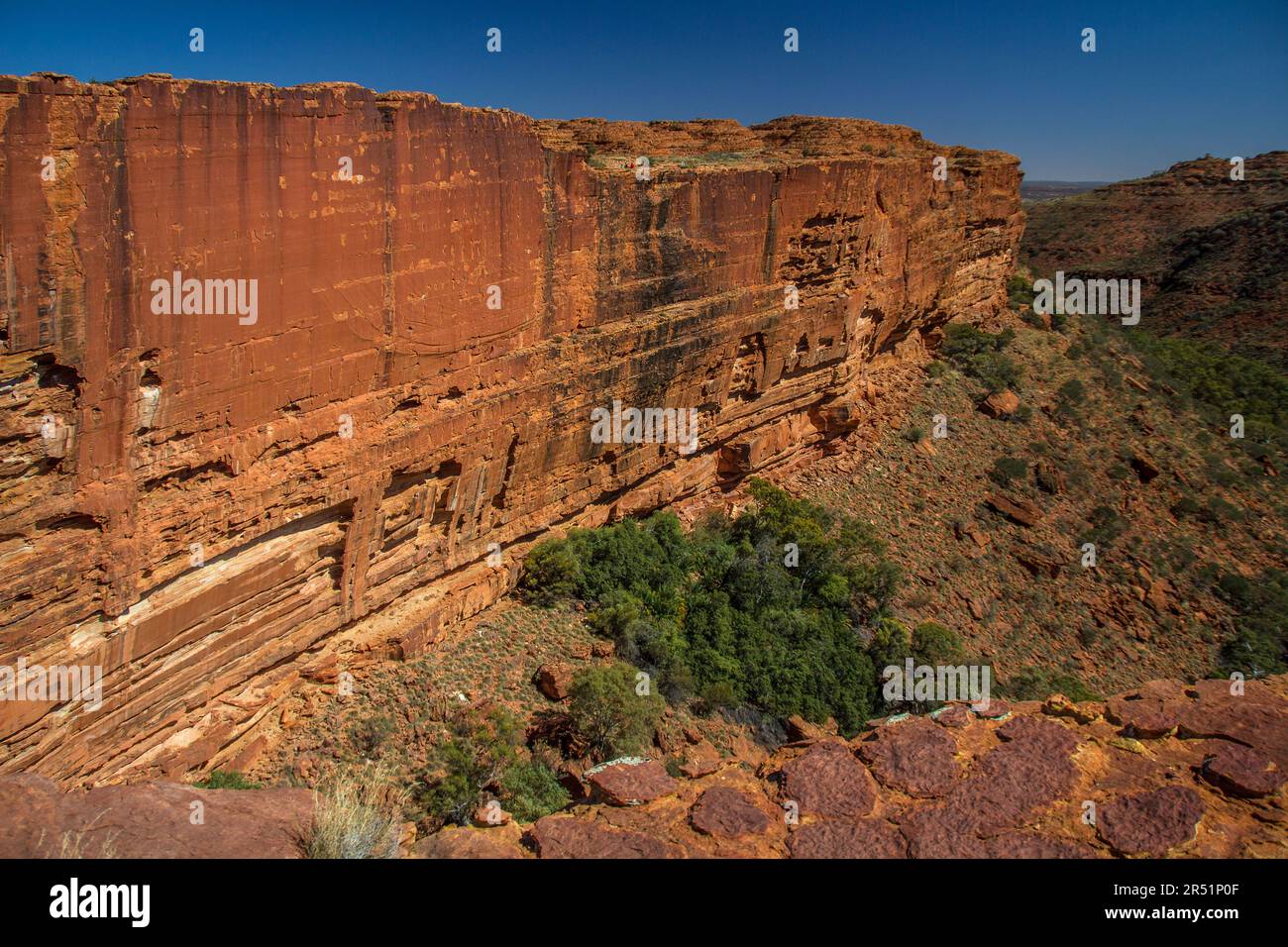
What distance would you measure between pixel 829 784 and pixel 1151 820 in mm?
1765

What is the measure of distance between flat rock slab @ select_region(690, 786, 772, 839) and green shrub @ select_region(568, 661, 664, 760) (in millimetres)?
5844

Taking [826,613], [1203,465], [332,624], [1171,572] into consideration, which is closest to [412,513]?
[332,624]

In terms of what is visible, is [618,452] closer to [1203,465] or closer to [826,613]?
[826,613]

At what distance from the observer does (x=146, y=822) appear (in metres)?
5.16

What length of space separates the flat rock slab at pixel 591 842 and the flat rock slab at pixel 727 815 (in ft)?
1.14

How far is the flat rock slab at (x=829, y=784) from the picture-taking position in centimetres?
546

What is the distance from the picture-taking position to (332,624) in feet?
35.8

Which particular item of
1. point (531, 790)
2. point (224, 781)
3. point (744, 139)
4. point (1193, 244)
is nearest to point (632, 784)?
point (531, 790)

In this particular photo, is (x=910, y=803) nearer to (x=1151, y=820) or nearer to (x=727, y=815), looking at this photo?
(x=727, y=815)

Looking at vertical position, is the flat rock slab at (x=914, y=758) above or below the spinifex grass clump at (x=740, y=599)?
above

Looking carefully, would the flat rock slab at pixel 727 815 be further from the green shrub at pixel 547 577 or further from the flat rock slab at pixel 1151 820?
the green shrub at pixel 547 577

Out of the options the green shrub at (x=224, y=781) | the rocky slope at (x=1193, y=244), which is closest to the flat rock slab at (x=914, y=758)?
the green shrub at (x=224, y=781)

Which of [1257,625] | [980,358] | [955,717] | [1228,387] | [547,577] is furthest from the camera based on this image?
[1228,387]
